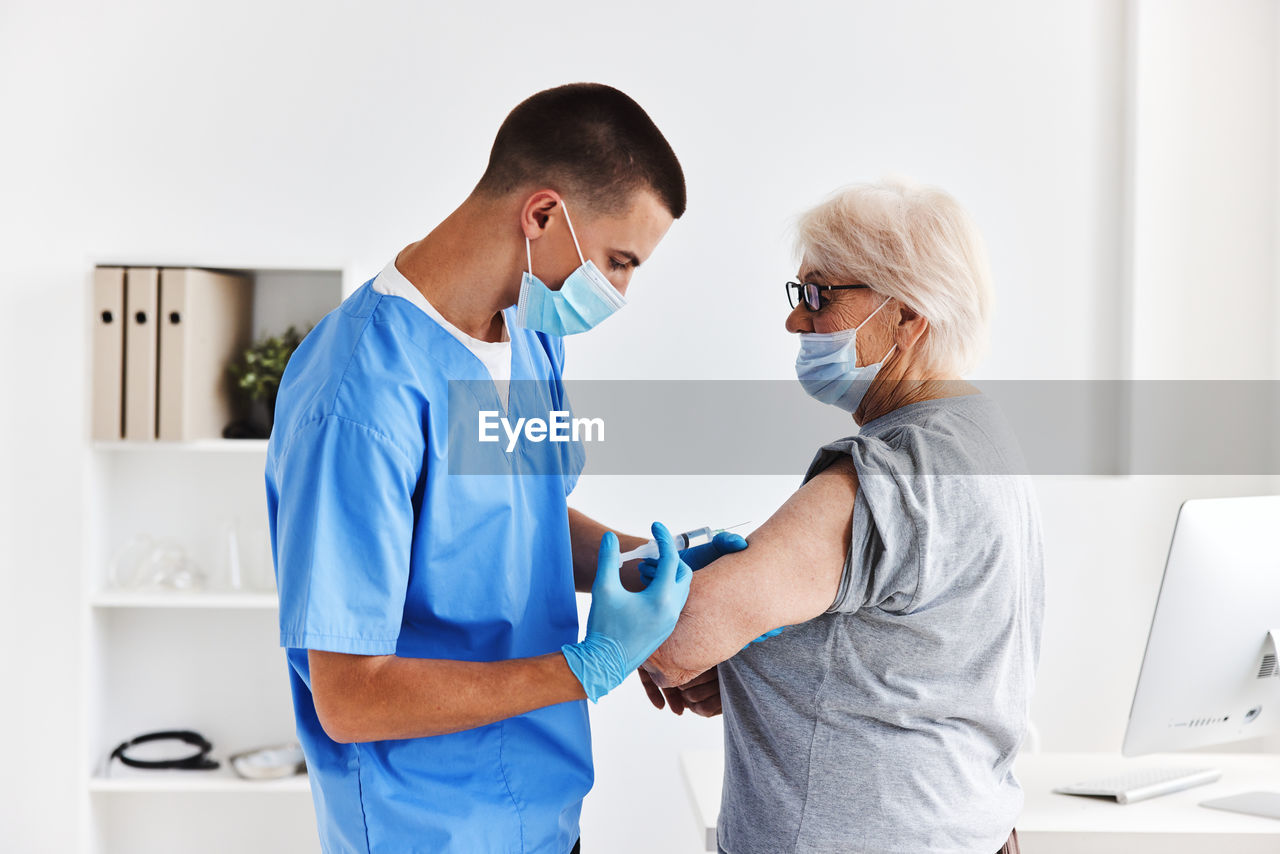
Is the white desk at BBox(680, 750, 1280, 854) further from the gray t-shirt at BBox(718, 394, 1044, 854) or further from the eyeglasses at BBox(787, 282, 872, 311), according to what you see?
the eyeglasses at BBox(787, 282, 872, 311)

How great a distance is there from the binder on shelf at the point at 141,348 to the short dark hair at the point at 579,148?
1454mm

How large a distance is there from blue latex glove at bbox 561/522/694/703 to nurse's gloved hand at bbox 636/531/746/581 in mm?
94

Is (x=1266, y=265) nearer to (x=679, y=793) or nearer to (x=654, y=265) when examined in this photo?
(x=654, y=265)

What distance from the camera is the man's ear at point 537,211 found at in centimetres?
115

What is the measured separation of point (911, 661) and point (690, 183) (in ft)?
5.85

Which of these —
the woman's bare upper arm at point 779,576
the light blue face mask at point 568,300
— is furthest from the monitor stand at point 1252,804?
the light blue face mask at point 568,300

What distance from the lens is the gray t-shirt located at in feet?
3.41

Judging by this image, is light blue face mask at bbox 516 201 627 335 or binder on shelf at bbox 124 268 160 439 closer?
light blue face mask at bbox 516 201 627 335

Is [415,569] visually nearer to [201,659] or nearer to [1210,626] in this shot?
[1210,626]

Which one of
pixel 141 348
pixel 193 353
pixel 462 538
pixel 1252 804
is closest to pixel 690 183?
pixel 193 353

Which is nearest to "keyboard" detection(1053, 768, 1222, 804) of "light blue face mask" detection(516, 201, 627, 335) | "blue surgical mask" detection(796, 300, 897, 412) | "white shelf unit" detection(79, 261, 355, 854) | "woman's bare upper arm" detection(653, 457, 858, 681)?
"blue surgical mask" detection(796, 300, 897, 412)

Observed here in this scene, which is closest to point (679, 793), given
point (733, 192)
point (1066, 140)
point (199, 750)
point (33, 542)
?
point (199, 750)

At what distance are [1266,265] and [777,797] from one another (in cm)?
230

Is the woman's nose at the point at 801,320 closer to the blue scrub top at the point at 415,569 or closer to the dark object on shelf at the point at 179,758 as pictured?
the blue scrub top at the point at 415,569
